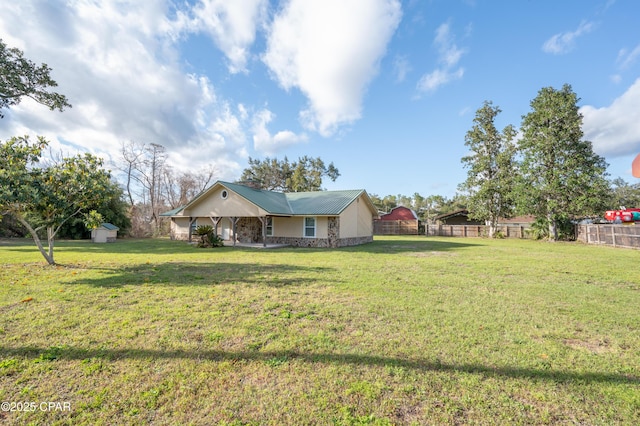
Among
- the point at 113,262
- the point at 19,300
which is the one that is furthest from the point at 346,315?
the point at 113,262

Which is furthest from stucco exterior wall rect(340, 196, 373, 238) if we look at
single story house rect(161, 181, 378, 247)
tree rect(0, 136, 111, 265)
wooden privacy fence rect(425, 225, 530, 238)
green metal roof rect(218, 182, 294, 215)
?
wooden privacy fence rect(425, 225, 530, 238)

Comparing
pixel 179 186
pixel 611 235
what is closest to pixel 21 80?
pixel 179 186

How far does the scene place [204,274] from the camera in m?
8.66

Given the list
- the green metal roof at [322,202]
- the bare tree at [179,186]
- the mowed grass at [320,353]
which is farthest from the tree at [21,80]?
the bare tree at [179,186]

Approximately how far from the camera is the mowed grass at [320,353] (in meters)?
2.61

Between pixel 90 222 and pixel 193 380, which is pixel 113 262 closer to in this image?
pixel 90 222

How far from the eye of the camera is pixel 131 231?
28047 mm

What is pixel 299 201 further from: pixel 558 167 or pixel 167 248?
pixel 558 167

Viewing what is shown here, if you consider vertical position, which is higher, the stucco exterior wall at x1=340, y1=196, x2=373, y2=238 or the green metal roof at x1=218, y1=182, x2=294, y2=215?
the green metal roof at x1=218, y1=182, x2=294, y2=215

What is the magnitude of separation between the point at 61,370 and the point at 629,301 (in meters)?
9.65

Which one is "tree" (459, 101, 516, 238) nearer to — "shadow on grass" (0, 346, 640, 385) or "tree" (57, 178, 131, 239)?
"shadow on grass" (0, 346, 640, 385)

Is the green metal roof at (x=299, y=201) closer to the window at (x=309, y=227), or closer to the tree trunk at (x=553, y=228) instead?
the window at (x=309, y=227)

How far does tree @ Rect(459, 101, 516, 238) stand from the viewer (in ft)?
93.6

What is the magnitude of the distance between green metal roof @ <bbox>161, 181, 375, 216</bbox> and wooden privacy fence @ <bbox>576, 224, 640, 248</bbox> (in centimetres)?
1573
